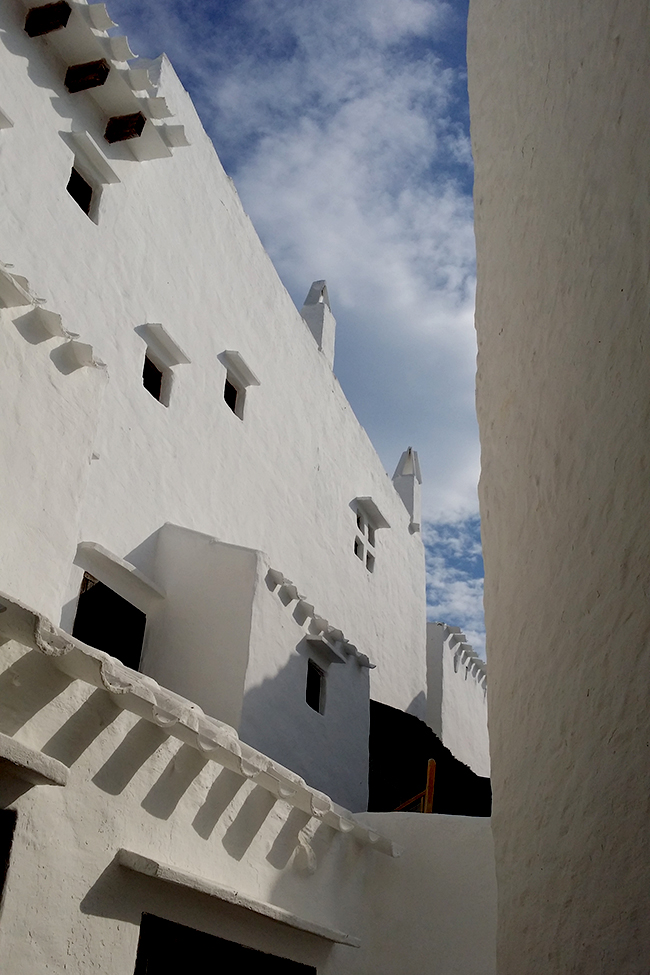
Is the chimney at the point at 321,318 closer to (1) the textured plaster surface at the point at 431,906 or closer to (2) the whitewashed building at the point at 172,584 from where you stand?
(2) the whitewashed building at the point at 172,584

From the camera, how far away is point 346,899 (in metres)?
8.21

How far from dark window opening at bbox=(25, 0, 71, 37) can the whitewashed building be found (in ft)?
0.08

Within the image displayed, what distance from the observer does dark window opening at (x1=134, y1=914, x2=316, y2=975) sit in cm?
573

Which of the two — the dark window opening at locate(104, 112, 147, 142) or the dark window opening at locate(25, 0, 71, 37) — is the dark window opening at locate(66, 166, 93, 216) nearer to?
the dark window opening at locate(104, 112, 147, 142)

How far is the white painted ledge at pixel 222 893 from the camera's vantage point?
557 centimetres

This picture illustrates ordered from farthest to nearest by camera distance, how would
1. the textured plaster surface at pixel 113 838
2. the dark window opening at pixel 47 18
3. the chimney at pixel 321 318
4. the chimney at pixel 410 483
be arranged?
the chimney at pixel 410 483
the chimney at pixel 321 318
the dark window opening at pixel 47 18
the textured plaster surface at pixel 113 838

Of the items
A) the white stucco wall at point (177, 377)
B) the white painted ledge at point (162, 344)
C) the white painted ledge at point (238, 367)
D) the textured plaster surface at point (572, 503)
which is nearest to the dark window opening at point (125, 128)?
the white stucco wall at point (177, 377)

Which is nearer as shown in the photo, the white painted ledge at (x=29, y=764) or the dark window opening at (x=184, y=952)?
the white painted ledge at (x=29, y=764)

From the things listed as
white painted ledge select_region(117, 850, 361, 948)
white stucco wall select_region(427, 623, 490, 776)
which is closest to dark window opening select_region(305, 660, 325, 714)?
white painted ledge select_region(117, 850, 361, 948)

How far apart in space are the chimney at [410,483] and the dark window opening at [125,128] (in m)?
11.5

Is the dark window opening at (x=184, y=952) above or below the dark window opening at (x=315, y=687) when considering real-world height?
below

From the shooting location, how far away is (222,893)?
6195mm

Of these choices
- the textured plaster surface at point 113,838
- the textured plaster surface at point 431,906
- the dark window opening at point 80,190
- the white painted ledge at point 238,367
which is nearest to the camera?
the textured plaster surface at point 113,838

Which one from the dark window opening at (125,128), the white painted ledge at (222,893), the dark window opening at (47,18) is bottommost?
the white painted ledge at (222,893)
